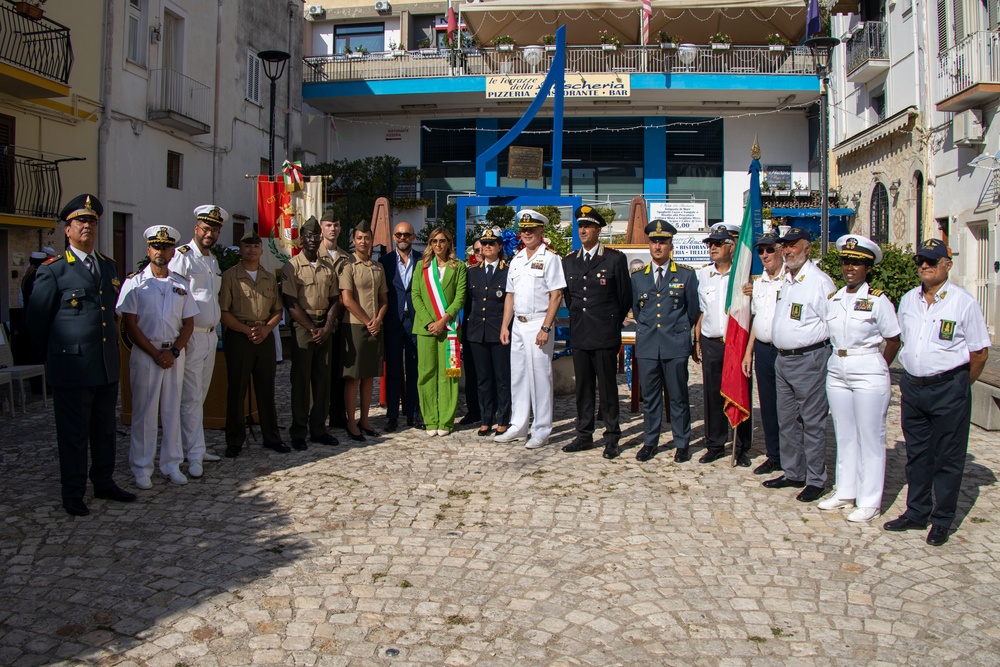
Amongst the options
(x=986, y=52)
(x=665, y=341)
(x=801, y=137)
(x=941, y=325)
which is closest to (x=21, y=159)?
(x=665, y=341)

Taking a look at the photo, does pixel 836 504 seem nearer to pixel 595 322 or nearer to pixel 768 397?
pixel 768 397

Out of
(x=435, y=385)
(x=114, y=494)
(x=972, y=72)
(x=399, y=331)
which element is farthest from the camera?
(x=972, y=72)

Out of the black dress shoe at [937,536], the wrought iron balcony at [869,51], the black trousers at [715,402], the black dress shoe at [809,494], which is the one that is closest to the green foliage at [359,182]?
the wrought iron balcony at [869,51]

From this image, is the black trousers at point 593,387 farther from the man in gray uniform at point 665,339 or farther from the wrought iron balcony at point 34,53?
the wrought iron balcony at point 34,53

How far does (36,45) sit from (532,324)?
37.0 feet

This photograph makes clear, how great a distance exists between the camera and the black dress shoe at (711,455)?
666 cm

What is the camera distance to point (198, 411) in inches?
246

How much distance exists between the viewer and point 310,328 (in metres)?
7.00

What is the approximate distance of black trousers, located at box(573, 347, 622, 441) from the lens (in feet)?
22.9

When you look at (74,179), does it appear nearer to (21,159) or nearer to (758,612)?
(21,159)

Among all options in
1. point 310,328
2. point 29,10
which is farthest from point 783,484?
point 29,10

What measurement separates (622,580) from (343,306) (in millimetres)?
3973

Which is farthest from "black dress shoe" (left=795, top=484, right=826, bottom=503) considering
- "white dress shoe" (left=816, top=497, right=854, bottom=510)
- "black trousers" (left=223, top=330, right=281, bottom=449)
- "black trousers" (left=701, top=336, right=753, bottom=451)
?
"black trousers" (left=223, top=330, right=281, bottom=449)

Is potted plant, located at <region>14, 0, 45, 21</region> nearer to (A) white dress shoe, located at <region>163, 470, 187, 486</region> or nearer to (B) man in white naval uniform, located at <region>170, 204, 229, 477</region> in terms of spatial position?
(B) man in white naval uniform, located at <region>170, 204, 229, 477</region>
